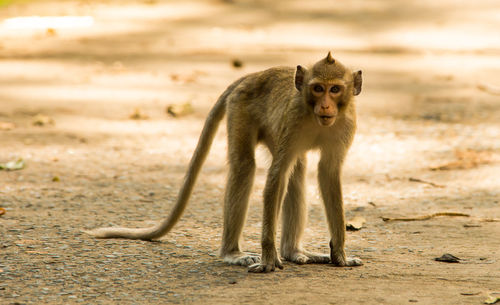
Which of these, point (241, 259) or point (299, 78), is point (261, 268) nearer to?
point (241, 259)

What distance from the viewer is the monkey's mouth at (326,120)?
222 inches

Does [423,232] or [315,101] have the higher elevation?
[315,101]

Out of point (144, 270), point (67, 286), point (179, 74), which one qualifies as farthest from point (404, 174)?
point (179, 74)

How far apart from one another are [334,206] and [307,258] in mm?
481

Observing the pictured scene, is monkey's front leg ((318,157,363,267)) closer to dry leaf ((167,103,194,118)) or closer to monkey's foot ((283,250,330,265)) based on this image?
monkey's foot ((283,250,330,265))

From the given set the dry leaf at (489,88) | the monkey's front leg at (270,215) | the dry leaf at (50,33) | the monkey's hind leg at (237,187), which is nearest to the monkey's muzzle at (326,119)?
the monkey's front leg at (270,215)

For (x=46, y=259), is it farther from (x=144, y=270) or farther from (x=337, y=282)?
(x=337, y=282)

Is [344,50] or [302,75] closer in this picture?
[302,75]

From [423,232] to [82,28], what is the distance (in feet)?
40.6

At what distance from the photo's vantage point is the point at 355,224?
740 cm

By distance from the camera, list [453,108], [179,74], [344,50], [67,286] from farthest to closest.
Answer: [344,50] < [179,74] < [453,108] < [67,286]

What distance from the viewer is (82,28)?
704 inches

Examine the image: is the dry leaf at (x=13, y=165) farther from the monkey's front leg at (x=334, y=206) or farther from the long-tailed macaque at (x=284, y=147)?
the monkey's front leg at (x=334, y=206)

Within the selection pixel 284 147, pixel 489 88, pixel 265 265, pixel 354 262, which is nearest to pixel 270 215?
pixel 265 265
